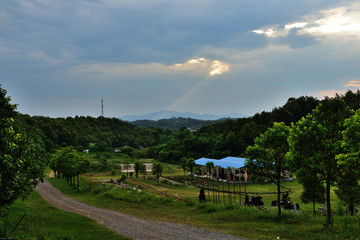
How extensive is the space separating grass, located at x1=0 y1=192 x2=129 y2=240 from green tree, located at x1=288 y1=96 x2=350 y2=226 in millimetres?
12733

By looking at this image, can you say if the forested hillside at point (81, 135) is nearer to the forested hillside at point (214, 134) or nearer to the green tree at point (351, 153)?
the forested hillside at point (214, 134)

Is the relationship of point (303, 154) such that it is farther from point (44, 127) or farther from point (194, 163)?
point (44, 127)

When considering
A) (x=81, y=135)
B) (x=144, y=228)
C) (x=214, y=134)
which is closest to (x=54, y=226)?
(x=144, y=228)

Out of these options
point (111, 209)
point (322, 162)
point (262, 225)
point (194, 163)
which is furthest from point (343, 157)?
point (194, 163)

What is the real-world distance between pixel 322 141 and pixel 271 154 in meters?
4.30

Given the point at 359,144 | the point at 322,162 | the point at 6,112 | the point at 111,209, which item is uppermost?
the point at 6,112

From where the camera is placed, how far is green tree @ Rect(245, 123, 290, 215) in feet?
68.1

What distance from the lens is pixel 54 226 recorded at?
21.7 meters

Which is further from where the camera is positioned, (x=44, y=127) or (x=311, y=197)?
(x=44, y=127)

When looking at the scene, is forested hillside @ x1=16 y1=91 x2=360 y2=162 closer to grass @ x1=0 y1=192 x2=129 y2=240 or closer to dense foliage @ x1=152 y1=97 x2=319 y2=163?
dense foliage @ x1=152 y1=97 x2=319 y2=163

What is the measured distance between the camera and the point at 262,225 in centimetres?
1938

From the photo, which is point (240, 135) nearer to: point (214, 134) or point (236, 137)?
point (236, 137)

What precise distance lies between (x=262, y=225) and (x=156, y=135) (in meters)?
174

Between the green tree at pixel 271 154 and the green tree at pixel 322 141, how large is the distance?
278 cm
